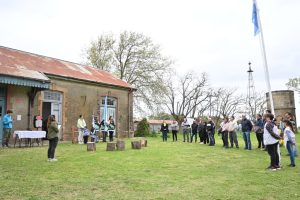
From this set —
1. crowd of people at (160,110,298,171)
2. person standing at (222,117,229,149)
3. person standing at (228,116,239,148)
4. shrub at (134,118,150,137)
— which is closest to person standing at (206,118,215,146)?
crowd of people at (160,110,298,171)

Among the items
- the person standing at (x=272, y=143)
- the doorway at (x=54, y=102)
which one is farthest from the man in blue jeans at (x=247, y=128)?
the doorway at (x=54, y=102)

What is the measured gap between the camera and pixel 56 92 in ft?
61.9

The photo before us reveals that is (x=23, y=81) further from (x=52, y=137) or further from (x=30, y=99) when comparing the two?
(x=52, y=137)

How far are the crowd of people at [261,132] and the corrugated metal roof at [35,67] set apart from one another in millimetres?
6619

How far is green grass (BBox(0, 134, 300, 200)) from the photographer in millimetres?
6195

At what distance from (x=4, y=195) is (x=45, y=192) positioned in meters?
0.74

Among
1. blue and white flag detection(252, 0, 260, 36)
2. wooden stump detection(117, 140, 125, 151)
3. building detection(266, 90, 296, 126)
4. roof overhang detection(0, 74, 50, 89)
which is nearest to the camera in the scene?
blue and white flag detection(252, 0, 260, 36)

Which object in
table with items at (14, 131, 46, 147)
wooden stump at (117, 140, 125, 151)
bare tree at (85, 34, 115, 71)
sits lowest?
wooden stump at (117, 140, 125, 151)

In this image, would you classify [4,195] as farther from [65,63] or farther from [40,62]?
[65,63]

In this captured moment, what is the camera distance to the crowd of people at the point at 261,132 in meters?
9.35

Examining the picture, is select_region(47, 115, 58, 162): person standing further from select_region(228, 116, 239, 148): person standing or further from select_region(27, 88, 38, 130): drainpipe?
select_region(228, 116, 239, 148): person standing

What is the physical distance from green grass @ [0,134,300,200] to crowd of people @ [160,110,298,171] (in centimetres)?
65

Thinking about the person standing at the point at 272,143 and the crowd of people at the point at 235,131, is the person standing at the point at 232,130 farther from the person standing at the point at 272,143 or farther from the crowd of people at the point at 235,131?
the person standing at the point at 272,143

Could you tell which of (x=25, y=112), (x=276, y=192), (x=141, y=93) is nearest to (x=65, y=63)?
(x=25, y=112)
